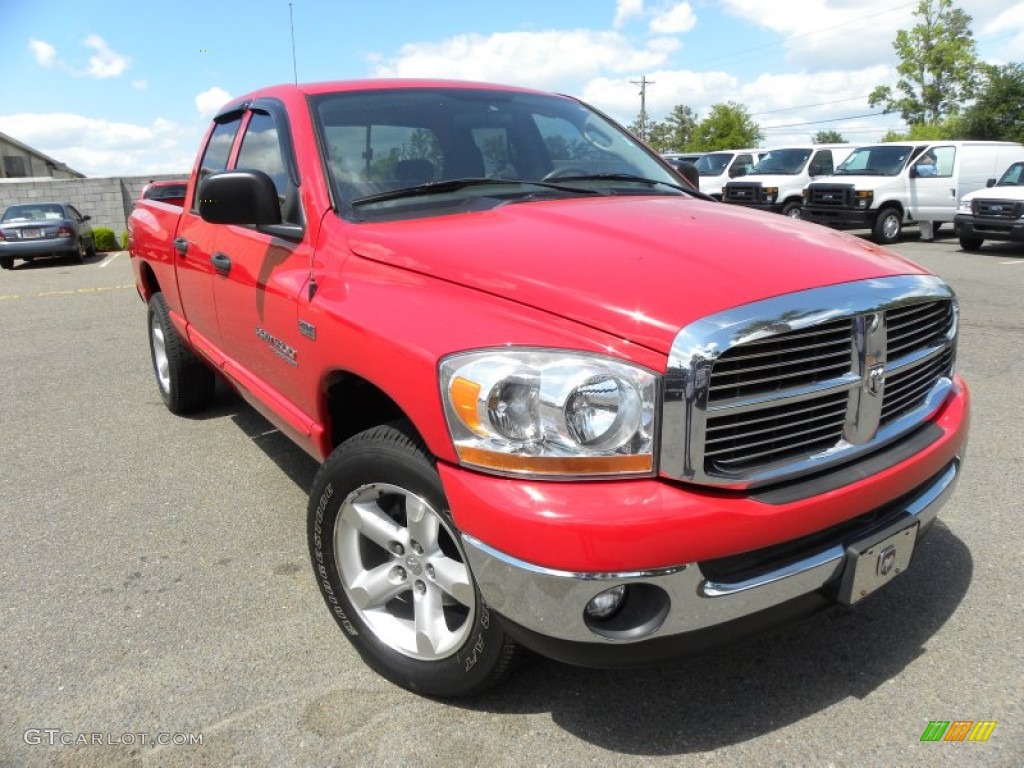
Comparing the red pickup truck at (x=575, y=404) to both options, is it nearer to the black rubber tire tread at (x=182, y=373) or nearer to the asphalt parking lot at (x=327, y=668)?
the asphalt parking lot at (x=327, y=668)

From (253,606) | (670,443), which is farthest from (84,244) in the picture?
(670,443)

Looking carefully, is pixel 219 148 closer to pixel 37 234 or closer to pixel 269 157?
pixel 269 157

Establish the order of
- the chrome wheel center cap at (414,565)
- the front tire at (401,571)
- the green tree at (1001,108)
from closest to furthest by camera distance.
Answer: the front tire at (401,571) < the chrome wheel center cap at (414,565) < the green tree at (1001,108)

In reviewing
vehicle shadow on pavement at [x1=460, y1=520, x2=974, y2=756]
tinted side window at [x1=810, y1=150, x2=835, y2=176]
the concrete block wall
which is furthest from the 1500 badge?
the concrete block wall

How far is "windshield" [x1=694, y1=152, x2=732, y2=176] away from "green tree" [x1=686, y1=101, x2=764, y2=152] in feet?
110

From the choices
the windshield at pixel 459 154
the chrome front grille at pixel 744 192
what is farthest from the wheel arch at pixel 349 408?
the chrome front grille at pixel 744 192

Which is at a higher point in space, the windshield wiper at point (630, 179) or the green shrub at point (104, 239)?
the windshield wiper at point (630, 179)

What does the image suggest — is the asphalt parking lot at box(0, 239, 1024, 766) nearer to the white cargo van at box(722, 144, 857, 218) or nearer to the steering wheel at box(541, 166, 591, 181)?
the steering wheel at box(541, 166, 591, 181)

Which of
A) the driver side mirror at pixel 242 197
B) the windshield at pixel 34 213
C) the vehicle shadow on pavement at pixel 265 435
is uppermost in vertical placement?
the driver side mirror at pixel 242 197

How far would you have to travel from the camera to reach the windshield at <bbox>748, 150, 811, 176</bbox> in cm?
1805

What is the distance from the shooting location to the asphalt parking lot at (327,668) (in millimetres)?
2199

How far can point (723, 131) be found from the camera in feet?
180

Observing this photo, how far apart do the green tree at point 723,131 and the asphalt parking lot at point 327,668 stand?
54420 mm

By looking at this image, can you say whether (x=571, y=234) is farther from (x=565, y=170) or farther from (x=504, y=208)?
(x=565, y=170)
